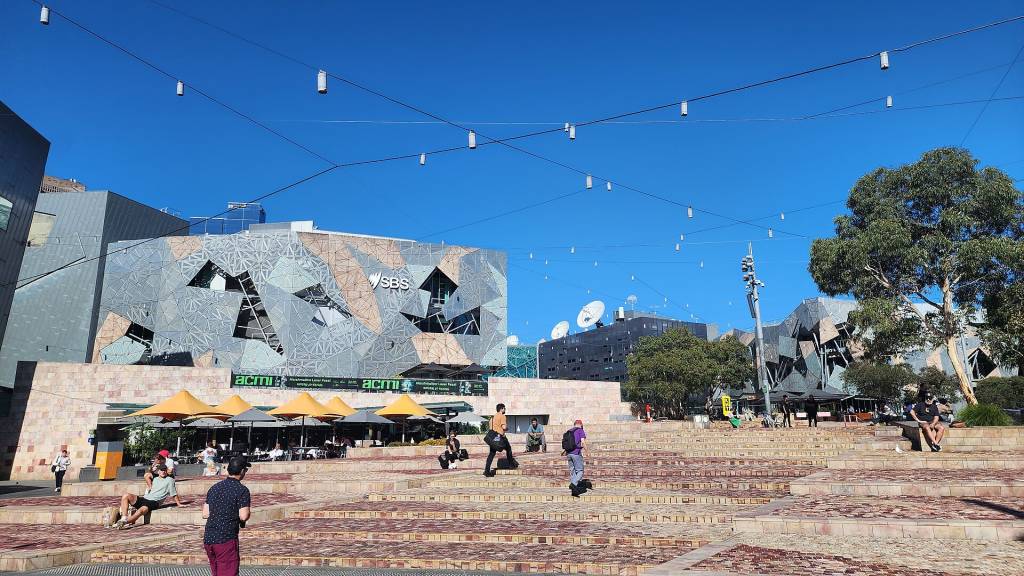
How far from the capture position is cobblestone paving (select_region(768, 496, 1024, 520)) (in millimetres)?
8000

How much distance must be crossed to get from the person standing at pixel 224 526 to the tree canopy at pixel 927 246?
2510cm

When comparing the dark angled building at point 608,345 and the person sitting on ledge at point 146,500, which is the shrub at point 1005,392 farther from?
the dark angled building at point 608,345

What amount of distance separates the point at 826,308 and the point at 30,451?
61904 millimetres

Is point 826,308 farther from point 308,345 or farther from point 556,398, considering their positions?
point 308,345

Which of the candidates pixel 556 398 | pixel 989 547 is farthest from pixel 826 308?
pixel 989 547

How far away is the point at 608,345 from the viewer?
11725 centimetres

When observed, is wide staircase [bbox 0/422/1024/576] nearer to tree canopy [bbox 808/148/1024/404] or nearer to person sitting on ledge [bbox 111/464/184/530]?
person sitting on ledge [bbox 111/464/184/530]

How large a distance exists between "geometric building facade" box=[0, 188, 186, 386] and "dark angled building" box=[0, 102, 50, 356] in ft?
47.6

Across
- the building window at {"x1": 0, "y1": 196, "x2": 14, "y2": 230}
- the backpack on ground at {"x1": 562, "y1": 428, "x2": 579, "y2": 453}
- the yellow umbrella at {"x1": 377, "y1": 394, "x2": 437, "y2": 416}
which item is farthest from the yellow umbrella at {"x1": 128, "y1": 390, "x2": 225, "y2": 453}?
the backpack on ground at {"x1": 562, "y1": 428, "x2": 579, "y2": 453}

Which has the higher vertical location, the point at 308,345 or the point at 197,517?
the point at 308,345

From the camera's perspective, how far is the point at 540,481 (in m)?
13.6

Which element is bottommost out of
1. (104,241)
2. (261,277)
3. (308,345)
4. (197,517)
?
(197,517)

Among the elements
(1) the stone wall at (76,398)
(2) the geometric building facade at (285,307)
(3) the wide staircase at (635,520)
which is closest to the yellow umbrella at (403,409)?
(3) the wide staircase at (635,520)

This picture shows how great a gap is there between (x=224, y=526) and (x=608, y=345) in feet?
A: 373
